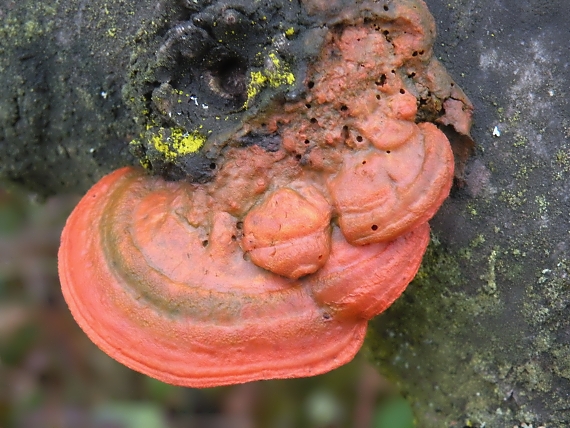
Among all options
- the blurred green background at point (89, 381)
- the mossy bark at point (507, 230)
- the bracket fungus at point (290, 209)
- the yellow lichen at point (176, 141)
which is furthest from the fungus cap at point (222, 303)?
the blurred green background at point (89, 381)

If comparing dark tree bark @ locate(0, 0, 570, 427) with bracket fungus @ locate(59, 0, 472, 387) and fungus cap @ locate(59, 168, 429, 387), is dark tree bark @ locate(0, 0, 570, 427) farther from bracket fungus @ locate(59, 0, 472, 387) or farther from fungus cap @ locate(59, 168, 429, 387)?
fungus cap @ locate(59, 168, 429, 387)

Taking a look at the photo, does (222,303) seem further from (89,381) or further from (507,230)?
(89,381)

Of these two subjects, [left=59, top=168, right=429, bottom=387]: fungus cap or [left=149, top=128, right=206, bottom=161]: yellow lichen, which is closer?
[left=59, top=168, right=429, bottom=387]: fungus cap

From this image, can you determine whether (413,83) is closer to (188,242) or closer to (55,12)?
(188,242)

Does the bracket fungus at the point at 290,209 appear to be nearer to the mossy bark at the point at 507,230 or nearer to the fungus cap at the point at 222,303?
the fungus cap at the point at 222,303

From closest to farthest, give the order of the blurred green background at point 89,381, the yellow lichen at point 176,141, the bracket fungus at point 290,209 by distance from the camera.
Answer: the bracket fungus at point 290,209 < the yellow lichen at point 176,141 < the blurred green background at point 89,381

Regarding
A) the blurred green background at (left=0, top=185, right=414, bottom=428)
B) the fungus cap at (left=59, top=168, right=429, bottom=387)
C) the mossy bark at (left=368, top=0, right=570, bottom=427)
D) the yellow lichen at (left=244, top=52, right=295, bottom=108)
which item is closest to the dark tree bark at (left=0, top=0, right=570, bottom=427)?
the mossy bark at (left=368, top=0, right=570, bottom=427)
